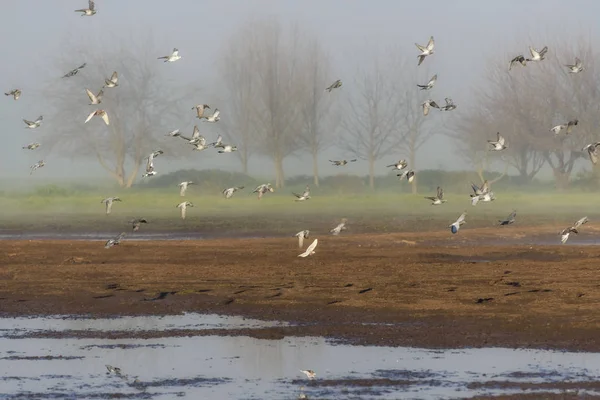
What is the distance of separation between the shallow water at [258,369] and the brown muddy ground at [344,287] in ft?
3.50

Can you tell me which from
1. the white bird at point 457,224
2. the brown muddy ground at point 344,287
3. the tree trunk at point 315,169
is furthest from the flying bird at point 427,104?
the tree trunk at point 315,169

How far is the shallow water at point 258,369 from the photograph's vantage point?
50.5ft

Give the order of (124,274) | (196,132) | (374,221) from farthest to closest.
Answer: (374,221) → (196,132) → (124,274)

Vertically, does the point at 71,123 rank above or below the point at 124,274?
above

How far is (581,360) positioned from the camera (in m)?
17.5

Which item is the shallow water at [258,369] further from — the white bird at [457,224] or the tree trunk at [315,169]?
the tree trunk at [315,169]

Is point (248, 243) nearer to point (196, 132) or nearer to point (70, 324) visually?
point (196, 132)

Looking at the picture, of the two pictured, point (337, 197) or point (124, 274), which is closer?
point (124, 274)

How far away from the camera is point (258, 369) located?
56.0ft

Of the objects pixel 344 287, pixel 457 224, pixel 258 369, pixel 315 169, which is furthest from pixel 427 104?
pixel 315 169

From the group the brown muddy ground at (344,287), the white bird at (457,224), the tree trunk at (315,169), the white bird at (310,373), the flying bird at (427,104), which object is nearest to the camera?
the white bird at (310,373)

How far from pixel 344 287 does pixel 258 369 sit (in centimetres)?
922

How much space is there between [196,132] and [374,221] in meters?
19.6

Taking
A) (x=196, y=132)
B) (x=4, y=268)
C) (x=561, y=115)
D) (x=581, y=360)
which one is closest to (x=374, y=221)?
(x=196, y=132)
